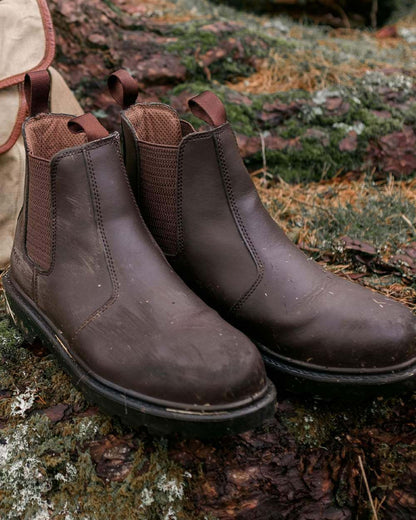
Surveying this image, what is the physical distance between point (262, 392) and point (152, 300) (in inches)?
12.5

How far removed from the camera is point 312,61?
128 inches

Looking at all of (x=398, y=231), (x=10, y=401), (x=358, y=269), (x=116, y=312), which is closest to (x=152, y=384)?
(x=116, y=312)

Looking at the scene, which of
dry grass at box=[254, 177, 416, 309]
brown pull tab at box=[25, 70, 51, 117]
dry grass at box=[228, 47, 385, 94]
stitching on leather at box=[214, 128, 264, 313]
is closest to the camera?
stitching on leather at box=[214, 128, 264, 313]

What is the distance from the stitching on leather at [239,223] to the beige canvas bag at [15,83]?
1.01 meters

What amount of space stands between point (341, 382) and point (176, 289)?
1.43ft

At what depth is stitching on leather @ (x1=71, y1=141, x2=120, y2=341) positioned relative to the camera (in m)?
1.22

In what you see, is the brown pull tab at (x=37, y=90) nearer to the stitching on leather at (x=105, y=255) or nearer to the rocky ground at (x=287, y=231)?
the stitching on leather at (x=105, y=255)

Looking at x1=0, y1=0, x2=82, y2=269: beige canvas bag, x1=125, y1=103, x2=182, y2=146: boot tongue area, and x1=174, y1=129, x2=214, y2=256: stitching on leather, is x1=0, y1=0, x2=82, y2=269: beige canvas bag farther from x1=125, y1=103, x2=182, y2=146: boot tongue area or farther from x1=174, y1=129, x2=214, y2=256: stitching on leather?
x1=174, y1=129, x2=214, y2=256: stitching on leather

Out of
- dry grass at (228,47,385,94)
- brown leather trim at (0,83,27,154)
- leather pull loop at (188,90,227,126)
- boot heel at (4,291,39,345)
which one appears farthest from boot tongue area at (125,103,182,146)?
dry grass at (228,47,385,94)

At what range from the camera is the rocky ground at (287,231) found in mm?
1227

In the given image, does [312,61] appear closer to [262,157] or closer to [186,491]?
[262,157]

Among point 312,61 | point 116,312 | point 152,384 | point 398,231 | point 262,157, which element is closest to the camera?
point 152,384

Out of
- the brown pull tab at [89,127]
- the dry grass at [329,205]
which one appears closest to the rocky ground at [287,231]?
the dry grass at [329,205]

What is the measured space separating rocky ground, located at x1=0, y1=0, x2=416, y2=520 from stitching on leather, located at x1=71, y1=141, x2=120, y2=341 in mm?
250
